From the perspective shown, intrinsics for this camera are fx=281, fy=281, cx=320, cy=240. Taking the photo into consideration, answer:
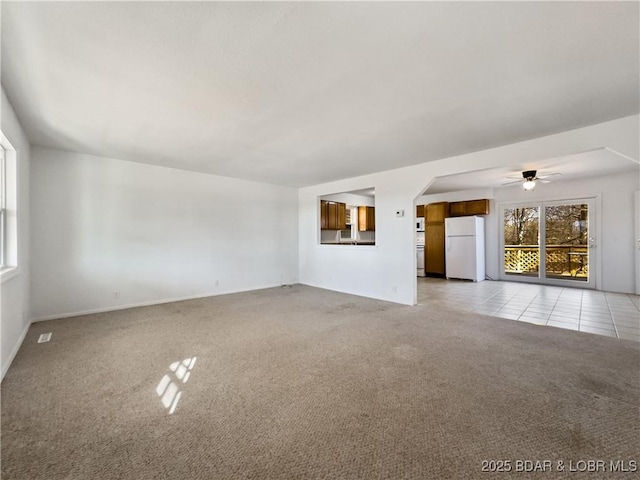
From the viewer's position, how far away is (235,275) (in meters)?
5.99

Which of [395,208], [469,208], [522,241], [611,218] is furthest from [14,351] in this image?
[611,218]

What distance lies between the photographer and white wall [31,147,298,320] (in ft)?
13.3

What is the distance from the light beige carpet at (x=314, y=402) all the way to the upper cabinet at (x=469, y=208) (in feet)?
14.8

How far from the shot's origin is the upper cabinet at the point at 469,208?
7410 millimetres

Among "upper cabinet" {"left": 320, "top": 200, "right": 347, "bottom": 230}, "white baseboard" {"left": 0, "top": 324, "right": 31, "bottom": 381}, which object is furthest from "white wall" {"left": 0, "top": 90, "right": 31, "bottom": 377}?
"upper cabinet" {"left": 320, "top": 200, "right": 347, "bottom": 230}

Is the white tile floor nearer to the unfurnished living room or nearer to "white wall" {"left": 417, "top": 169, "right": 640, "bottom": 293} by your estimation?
the unfurnished living room

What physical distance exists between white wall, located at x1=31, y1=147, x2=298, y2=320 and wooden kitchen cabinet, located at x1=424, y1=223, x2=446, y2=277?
182 inches

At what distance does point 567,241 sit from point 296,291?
6.38m

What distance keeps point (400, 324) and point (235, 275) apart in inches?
144

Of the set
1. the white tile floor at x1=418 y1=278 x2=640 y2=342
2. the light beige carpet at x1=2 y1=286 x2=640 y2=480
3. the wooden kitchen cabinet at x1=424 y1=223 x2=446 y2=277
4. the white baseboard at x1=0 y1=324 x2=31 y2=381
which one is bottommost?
the white tile floor at x1=418 y1=278 x2=640 y2=342

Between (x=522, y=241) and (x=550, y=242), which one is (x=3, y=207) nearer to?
(x=522, y=241)

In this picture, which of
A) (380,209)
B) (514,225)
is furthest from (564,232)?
(380,209)

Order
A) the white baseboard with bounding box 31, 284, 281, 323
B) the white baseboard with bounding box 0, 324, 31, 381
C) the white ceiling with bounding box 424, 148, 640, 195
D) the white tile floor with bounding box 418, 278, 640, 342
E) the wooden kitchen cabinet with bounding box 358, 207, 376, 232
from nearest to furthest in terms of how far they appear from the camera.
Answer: the white baseboard with bounding box 0, 324, 31, 381 < the white tile floor with bounding box 418, 278, 640, 342 < the white baseboard with bounding box 31, 284, 281, 323 < the white ceiling with bounding box 424, 148, 640, 195 < the wooden kitchen cabinet with bounding box 358, 207, 376, 232

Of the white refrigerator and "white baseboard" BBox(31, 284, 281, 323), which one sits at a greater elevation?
the white refrigerator
